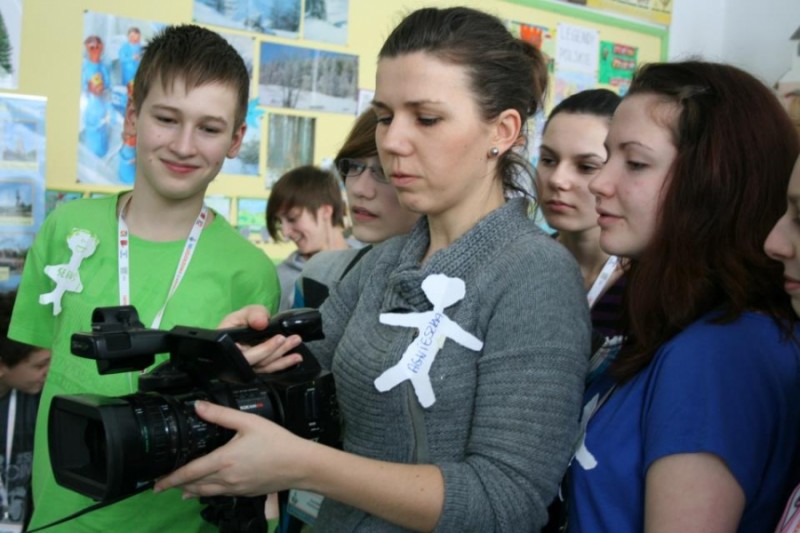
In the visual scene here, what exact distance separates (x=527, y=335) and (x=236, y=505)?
403 mm

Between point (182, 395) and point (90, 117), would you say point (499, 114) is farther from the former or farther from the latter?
point (90, 117)

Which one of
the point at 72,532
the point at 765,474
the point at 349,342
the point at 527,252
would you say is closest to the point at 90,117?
the point at 72,532

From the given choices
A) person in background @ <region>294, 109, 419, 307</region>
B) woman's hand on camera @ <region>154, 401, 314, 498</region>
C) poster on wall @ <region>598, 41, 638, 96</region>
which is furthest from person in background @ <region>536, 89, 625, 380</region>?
poster on wall @ <region>598, 41, 638, 96</region>

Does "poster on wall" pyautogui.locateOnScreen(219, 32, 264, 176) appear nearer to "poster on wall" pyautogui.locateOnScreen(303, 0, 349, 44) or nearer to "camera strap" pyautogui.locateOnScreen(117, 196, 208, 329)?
"poster on wall" pyautogui.locateOnScreen(303, 0, 349, 44)

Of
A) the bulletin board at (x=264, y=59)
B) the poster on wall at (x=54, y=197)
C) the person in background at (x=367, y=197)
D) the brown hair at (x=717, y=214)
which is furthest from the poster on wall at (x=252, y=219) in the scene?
the brown hair at (x=717, y=214)

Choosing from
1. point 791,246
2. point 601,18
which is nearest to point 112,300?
point 791,246

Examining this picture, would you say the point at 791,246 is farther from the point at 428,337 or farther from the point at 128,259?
the point at 128,259

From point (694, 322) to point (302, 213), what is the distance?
61.5 inches

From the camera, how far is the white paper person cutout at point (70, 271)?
128 centimetres

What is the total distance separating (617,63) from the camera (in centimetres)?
323

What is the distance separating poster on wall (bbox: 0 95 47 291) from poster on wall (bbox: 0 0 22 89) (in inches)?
2.0

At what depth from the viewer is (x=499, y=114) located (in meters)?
1.03

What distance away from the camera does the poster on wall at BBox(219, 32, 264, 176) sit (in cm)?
233

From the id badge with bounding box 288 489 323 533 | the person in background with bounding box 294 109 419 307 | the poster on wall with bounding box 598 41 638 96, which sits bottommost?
the id badge with bounding box 288 489 323 533
